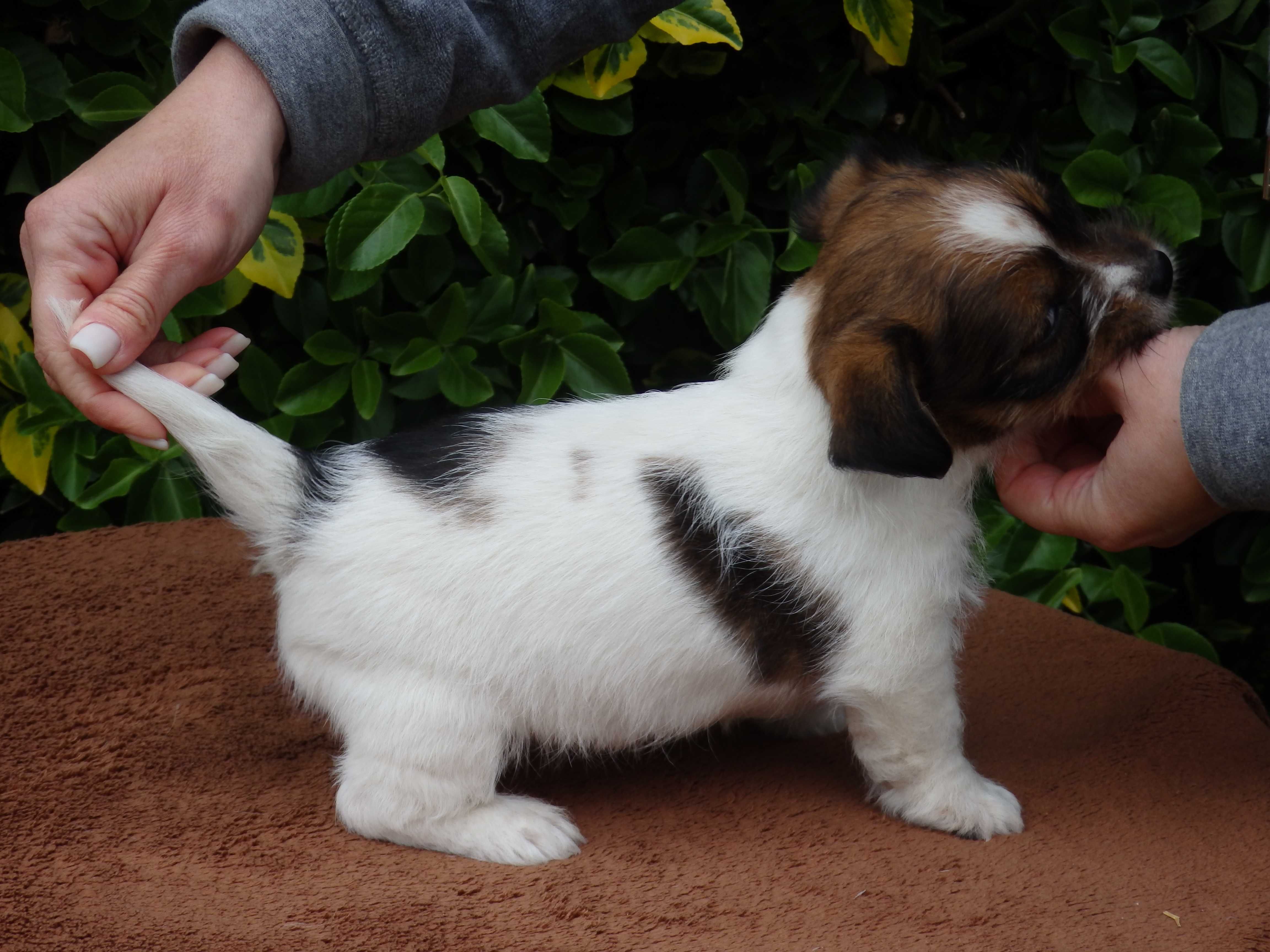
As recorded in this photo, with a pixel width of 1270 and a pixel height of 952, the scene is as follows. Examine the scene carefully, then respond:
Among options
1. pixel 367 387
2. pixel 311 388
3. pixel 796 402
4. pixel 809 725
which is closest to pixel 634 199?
pixel 367 387

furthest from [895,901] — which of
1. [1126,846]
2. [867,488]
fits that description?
[867,488]

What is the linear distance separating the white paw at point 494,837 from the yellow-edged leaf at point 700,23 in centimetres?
165

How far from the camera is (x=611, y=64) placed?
2.79 meters

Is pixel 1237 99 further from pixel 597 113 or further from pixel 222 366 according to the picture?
pixel 222 366

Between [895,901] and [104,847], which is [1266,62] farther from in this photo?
[104,847]

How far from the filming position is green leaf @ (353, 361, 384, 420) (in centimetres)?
288

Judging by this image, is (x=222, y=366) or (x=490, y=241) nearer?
(x=222, y=366)

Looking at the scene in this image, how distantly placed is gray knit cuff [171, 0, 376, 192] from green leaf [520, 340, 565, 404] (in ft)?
2.90

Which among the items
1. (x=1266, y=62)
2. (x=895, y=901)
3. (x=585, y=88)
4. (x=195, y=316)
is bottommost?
(x=895, y=901)

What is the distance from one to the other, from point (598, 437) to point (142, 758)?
3.17ft

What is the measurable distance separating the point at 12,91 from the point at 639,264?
1.45 metres

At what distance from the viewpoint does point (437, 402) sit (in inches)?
129

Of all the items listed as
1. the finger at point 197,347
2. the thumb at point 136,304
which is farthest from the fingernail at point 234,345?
the thumb at point 136,304

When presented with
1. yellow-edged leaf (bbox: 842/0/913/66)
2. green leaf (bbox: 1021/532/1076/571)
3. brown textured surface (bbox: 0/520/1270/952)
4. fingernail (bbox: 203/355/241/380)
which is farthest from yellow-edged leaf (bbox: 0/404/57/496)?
green leaf (bbox: 1021/532/1076/571)
